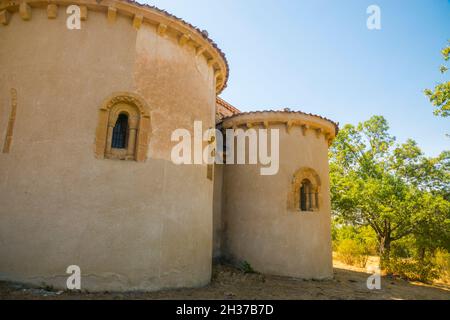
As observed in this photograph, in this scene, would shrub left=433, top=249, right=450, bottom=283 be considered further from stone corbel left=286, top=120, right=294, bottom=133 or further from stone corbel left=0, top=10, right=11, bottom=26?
stone corbel left=0, top=10, right=11, bottom=26

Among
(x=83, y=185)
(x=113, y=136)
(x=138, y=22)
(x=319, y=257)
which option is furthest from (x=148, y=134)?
(x=319, y=257)

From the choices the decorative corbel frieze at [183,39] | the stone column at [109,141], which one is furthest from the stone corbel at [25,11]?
the decorative corbel frieze at [183,39]

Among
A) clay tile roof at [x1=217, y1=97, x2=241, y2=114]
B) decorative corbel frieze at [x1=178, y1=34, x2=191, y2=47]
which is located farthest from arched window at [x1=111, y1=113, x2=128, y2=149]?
clay tile roof at [x1=217, y1=97, x2=241, y2=114]

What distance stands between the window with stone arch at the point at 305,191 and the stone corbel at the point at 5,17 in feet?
30.1

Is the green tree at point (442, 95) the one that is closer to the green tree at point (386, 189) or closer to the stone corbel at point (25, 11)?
the green tree at point (386, 189)

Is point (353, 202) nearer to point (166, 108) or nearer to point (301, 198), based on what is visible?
point (301, 198)

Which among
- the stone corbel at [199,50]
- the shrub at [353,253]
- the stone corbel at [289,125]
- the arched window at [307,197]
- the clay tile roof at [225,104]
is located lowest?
the shrub at [353,253]

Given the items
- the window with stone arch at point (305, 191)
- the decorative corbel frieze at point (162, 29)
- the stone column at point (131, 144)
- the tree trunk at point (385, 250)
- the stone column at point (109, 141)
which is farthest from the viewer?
the tree trunk at point (385, 250)

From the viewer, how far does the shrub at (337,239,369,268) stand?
16.7 meters

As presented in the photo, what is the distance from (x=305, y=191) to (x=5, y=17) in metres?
A: 9.98

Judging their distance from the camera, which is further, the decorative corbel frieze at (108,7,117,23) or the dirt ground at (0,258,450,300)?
the decorative corbel frieze at (108,7,117,23)

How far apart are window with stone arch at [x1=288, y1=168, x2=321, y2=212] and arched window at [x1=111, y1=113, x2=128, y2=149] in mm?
6082

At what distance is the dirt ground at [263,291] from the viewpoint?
5.56 m
